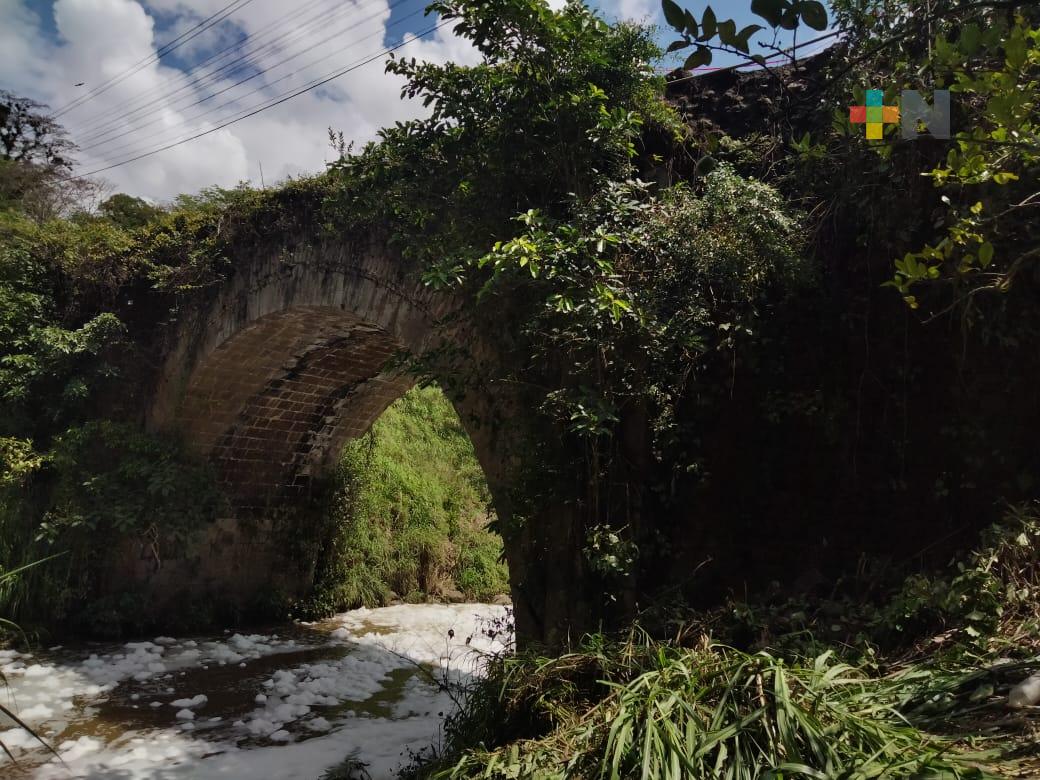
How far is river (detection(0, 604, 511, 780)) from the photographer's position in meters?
4.41

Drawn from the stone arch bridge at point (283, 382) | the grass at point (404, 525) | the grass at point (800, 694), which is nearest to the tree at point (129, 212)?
the stone arch bridge at point (283, 382)

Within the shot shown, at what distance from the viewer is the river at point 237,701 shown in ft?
14.5

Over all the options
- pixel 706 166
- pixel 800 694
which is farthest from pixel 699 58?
pixel 706 166

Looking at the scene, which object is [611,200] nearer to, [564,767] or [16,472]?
[564,767]

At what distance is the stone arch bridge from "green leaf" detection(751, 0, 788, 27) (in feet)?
8.90

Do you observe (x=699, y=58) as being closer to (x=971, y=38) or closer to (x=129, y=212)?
(x=971, y=38)

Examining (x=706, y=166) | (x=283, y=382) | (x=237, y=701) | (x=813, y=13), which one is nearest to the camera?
(x=813, y=13)

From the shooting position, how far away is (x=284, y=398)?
7.94m

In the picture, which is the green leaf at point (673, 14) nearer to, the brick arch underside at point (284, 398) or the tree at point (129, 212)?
the brick arch underside at point (284, 398)

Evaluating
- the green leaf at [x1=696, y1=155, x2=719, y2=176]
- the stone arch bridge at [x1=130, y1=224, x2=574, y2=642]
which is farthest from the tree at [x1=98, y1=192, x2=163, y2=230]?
the green leaf at [x1=696, y1=155, x2=719, y2=176]

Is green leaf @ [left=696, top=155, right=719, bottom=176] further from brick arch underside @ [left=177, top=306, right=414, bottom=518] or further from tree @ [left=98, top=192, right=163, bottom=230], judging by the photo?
tree @ [left=98, top=192, right=163, bottom=230]

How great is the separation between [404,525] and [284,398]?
2.59m

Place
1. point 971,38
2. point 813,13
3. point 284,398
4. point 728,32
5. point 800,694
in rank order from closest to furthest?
point 813,13, point 728,32, point 971,38, point 800,694, point 284,398

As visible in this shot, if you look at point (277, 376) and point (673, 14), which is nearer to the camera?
point (673, 14)
